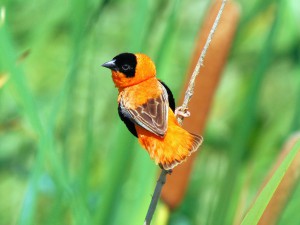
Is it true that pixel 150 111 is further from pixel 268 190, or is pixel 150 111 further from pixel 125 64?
pixel 268 190

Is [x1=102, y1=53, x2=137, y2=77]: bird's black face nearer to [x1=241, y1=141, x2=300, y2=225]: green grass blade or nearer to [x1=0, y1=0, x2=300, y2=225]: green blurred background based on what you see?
[x1=241, y1=141, x2=300, y2=225]: green grass blade

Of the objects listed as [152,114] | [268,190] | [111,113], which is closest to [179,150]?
[152,114]

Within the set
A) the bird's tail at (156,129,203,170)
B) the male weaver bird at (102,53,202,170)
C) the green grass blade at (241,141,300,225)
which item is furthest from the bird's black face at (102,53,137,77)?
the green grass blade at (241,141,300,225)

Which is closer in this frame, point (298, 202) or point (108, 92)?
point (298, 202)

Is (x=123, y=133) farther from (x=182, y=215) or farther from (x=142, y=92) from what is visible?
(x=182, y=215)

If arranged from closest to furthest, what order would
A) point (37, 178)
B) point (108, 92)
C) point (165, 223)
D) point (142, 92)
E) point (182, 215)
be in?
1. point (142, 92)
2. point (37, 178)
3. point (165, 223)
4. point (182, 215)
5. point (108, 92)

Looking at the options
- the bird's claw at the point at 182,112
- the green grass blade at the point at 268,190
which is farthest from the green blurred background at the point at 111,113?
the bird's claw at the point at 182,112

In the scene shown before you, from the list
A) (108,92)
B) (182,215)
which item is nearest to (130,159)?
(182,215)
